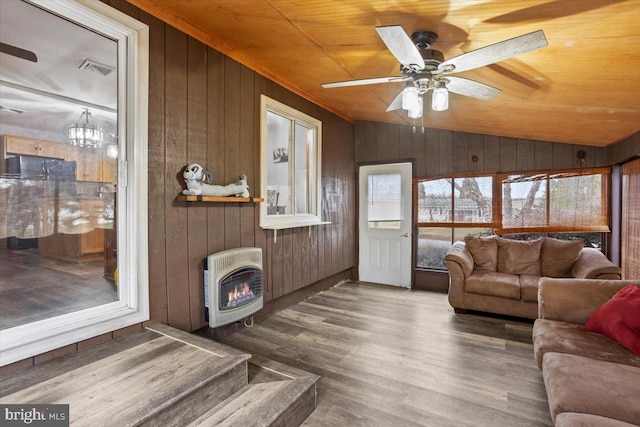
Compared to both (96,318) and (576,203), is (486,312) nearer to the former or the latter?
(576,203)

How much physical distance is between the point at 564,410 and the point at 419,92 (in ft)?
6.49

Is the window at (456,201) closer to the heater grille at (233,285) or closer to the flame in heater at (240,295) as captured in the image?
the heater grille at (233,285)

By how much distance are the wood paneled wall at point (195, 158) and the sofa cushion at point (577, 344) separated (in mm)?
2526

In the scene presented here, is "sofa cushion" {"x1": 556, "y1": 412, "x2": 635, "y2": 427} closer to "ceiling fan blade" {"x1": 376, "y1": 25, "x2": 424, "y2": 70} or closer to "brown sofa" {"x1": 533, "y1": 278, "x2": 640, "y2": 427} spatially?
"brown sofa" {"x1": 533, "y1": 278, "x2": 640, "y2": 427}

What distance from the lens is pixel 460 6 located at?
1.71 meters

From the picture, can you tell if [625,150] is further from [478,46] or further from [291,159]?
[291,159]

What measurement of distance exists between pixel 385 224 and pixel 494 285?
197 cm

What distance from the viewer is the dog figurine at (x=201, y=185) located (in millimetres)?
2545

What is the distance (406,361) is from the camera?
2.65m

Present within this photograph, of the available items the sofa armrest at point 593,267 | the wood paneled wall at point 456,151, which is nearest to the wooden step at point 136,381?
the sofa armrest at point 593,267

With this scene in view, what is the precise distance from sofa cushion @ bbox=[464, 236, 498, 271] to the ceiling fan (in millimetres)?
2325

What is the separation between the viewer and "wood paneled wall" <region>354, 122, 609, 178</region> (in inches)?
162

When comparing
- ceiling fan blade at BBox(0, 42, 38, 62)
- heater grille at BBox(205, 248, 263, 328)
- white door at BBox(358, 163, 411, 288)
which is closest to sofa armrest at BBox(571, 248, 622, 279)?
white door at BBox(358, 163, 411, 288)

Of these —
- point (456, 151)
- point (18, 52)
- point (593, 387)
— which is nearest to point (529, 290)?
point (593, 387)
